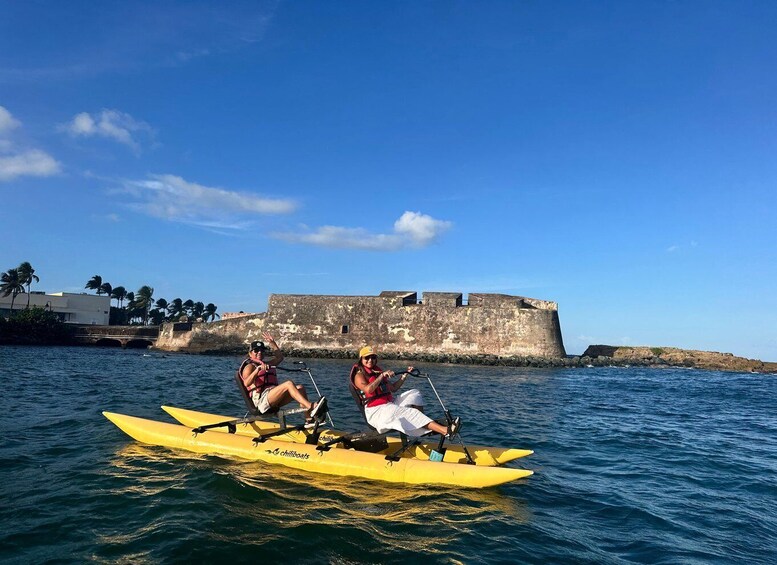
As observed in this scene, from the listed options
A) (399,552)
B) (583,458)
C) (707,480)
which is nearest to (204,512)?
(399,552)

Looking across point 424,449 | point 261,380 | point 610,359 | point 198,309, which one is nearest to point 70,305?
point 198,309

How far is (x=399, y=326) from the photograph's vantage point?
37688 millimetres

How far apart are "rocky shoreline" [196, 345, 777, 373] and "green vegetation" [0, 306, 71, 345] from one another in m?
18.0

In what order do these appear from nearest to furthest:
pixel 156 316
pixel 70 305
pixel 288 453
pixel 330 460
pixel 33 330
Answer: pixel 330 460
pixel 288 453
pixel 33 330
pixel 70 305
pixel 156 316

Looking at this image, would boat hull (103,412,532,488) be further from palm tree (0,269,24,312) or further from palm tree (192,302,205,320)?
palm tree (192,302,205,320)

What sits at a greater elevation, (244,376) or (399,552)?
(244,376)

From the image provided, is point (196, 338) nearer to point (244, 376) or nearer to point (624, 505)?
point (244, 376)

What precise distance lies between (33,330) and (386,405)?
157 feet

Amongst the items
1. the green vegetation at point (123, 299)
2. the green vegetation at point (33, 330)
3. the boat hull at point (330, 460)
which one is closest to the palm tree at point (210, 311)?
the green vegetation at point (123, 299)

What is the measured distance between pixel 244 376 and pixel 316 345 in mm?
30188

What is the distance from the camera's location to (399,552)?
4.77m

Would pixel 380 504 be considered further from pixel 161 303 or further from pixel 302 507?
pixel 161 303

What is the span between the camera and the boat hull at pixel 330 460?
664 centimetres

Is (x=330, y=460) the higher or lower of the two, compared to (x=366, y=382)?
lower
